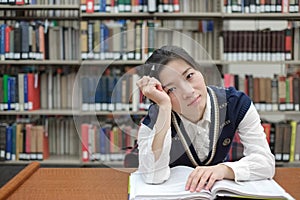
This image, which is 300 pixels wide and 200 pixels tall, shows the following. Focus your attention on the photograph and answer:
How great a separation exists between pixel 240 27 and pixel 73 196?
298cm

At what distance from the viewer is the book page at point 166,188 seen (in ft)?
3.06

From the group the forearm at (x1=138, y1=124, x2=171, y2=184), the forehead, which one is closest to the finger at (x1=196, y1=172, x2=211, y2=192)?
the forearm at (x1=138, y1=124, x2=171, y2=184)

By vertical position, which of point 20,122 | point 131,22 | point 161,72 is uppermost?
point 131,22

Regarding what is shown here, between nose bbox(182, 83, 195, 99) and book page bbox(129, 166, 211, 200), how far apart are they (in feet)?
0.58

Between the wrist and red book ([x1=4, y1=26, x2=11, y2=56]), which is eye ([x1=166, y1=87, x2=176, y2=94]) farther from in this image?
red book ([x1=4, y1=26, x2=11, y2=56])

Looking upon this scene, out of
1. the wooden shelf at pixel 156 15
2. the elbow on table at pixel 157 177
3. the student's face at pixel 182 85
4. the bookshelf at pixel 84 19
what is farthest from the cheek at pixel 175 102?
the wooden shelf at pixel 156 15

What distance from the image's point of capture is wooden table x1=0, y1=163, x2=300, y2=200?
1069mm

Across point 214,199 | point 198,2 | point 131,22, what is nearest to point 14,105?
point 131,22

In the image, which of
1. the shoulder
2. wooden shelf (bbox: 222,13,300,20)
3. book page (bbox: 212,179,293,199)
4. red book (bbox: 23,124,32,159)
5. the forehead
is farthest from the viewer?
red book (bbox: 23,124,32,159)

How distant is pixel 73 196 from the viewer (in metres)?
1.06

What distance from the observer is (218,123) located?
1237 millimetres

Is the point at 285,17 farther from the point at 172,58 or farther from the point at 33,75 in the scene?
the point at 172,58

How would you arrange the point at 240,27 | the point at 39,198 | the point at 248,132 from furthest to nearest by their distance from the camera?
the point at 240,27 < the point at 248,132 < the point at 39,198

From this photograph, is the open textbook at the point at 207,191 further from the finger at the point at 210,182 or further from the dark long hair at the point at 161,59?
the dark long hair at the point at 161,59
